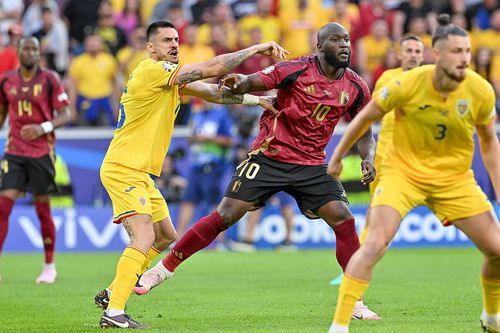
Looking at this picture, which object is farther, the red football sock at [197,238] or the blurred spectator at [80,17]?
the blurred spectator at [80,17]

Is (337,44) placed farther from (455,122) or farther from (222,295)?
(222,295)

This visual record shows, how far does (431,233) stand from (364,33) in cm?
534

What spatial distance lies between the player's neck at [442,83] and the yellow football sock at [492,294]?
158 cm

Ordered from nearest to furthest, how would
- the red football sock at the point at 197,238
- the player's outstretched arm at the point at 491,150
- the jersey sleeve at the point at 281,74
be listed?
the player's outstretched arm at the point at 491,150 → the jersey sleeve at the point at 281,74 → the red football sock at the point at 197,238

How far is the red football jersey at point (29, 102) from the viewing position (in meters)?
14.0

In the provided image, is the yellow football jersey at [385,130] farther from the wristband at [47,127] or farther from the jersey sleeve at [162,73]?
the wristband at [47,127]

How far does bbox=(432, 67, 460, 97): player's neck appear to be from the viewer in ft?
25.3

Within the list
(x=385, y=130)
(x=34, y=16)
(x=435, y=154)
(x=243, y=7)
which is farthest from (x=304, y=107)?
(x=243, y=7)

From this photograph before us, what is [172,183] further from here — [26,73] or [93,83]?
[26,73]

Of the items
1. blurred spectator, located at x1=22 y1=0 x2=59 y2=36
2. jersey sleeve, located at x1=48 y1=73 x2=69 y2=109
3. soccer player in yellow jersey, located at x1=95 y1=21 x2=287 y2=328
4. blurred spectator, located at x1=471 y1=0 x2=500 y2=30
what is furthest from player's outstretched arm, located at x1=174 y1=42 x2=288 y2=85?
blurred spectator, located at x1=471 y1=0 x2=500 y2=30

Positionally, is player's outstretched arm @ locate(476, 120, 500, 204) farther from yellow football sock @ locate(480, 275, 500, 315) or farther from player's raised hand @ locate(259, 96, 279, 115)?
player's raised hand @ locate(259, 96, 279, 115)

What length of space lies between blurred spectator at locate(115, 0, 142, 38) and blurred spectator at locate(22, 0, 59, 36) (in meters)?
1.66

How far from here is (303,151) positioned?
393 inches

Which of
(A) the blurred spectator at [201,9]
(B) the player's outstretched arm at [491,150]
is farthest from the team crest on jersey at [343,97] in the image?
(A) the blurred spectator at [201,9]
